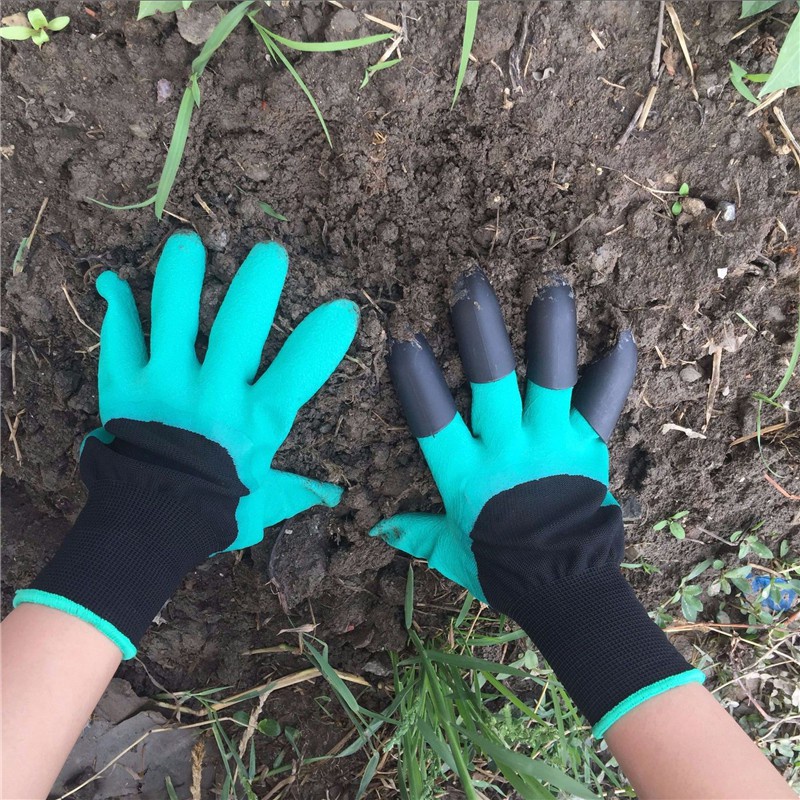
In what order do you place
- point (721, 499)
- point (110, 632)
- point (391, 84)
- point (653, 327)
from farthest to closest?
point (721, 499)
point (653, 327)
point (391, 84)
point (110, 632)

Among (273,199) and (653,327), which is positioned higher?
(273,199)

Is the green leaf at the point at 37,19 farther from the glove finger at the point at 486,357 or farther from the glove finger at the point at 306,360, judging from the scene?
the glove finger at the point at 486,357

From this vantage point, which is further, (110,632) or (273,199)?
(273,199)

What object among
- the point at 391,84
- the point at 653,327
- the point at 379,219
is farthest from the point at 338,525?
the point at 391,84

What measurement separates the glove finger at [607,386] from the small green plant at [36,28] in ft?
3.91

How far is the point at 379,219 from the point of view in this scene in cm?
122

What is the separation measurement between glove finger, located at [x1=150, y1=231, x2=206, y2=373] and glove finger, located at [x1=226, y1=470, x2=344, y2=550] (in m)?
0.29

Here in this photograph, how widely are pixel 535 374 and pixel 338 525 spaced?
0.53m

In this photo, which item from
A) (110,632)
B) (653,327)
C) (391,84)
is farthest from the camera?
(653,327)

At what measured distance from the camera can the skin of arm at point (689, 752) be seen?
96cm

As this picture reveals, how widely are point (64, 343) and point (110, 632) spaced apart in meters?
0.61

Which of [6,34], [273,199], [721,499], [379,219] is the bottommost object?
[721,499]

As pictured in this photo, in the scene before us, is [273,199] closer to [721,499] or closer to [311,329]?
[311,329]

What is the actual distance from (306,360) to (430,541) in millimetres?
465
